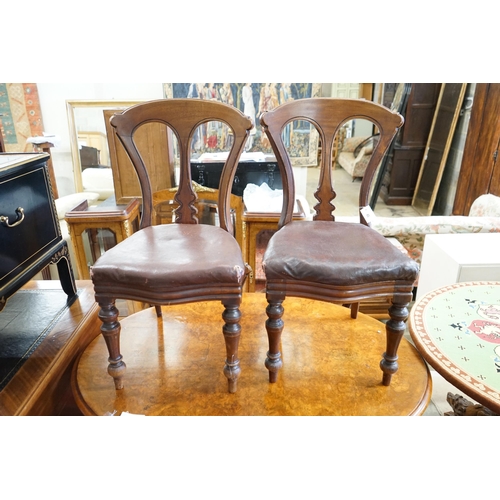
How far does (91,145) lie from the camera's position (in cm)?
312

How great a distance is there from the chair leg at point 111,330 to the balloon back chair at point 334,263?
19.1 inches

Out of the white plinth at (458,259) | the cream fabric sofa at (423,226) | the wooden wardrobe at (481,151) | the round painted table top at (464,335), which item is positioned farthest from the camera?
the wooden wardrobe at (481,151)

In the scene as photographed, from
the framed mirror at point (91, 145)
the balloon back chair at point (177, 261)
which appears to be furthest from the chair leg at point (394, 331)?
the framed mirror at point (91, 145)

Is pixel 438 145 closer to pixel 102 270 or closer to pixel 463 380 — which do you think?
pixel 463 380

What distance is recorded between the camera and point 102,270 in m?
1.16

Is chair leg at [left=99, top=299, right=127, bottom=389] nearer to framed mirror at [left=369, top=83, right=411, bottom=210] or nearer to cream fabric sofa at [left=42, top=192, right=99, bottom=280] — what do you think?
cream fabric sofa at [left=42, top=192, right=99, bottom=280]

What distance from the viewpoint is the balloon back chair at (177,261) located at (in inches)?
45.6

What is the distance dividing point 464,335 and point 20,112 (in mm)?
4604

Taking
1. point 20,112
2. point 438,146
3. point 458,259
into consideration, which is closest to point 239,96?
point 20,112

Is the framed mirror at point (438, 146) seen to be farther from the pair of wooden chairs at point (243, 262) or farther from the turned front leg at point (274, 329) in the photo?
the turned front leg at point (274, 329)

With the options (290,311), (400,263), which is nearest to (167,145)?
(290,311)

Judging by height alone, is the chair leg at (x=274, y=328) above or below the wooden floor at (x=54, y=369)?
above

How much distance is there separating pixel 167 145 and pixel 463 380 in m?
2.04

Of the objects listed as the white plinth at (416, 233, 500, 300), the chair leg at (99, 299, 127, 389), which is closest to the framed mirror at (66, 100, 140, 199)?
the chair leg at (99, 299, 127, 389)
